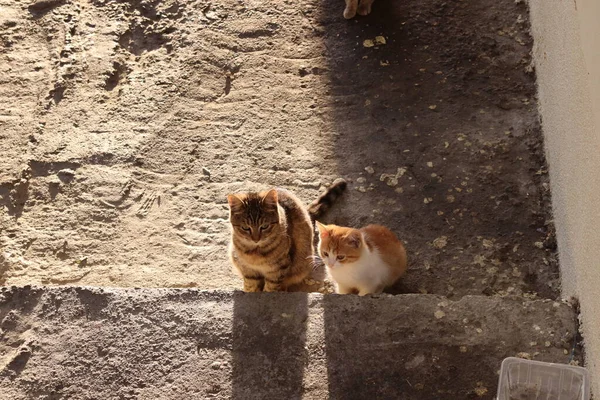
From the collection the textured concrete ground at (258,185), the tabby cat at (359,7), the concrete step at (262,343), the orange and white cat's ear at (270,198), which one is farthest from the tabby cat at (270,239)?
the tabby cat at (359,7)

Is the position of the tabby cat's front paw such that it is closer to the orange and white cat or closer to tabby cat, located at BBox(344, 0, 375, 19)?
the orange and white cat

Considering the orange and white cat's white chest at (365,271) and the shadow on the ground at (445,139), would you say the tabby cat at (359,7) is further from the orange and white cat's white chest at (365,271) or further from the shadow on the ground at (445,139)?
the orange and white cat's white chest at (365,271)

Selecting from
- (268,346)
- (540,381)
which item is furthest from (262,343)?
(540,381)

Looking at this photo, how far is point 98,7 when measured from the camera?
188 inches

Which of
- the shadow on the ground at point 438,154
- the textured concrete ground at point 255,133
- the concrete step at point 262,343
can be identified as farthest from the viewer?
the textured concrete ground at point 255,133

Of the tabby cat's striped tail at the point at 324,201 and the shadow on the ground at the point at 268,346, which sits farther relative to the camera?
the tabby cat's striped tail at the point at 324,201

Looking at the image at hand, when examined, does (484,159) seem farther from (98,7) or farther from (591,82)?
(98,7)

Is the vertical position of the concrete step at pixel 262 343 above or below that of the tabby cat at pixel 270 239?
below

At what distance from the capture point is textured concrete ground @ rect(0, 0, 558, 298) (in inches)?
135

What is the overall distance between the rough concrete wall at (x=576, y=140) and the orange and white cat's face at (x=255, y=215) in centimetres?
119

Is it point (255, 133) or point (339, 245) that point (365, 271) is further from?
point (255, 133)

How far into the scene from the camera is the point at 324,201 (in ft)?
11.6

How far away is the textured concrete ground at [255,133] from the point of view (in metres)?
3.43

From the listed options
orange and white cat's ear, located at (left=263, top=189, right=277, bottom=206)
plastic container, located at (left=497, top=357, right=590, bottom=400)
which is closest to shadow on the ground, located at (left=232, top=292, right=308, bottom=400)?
orange and white cat's ear, located at (left=263, top=189, right=277, bottom=206)
